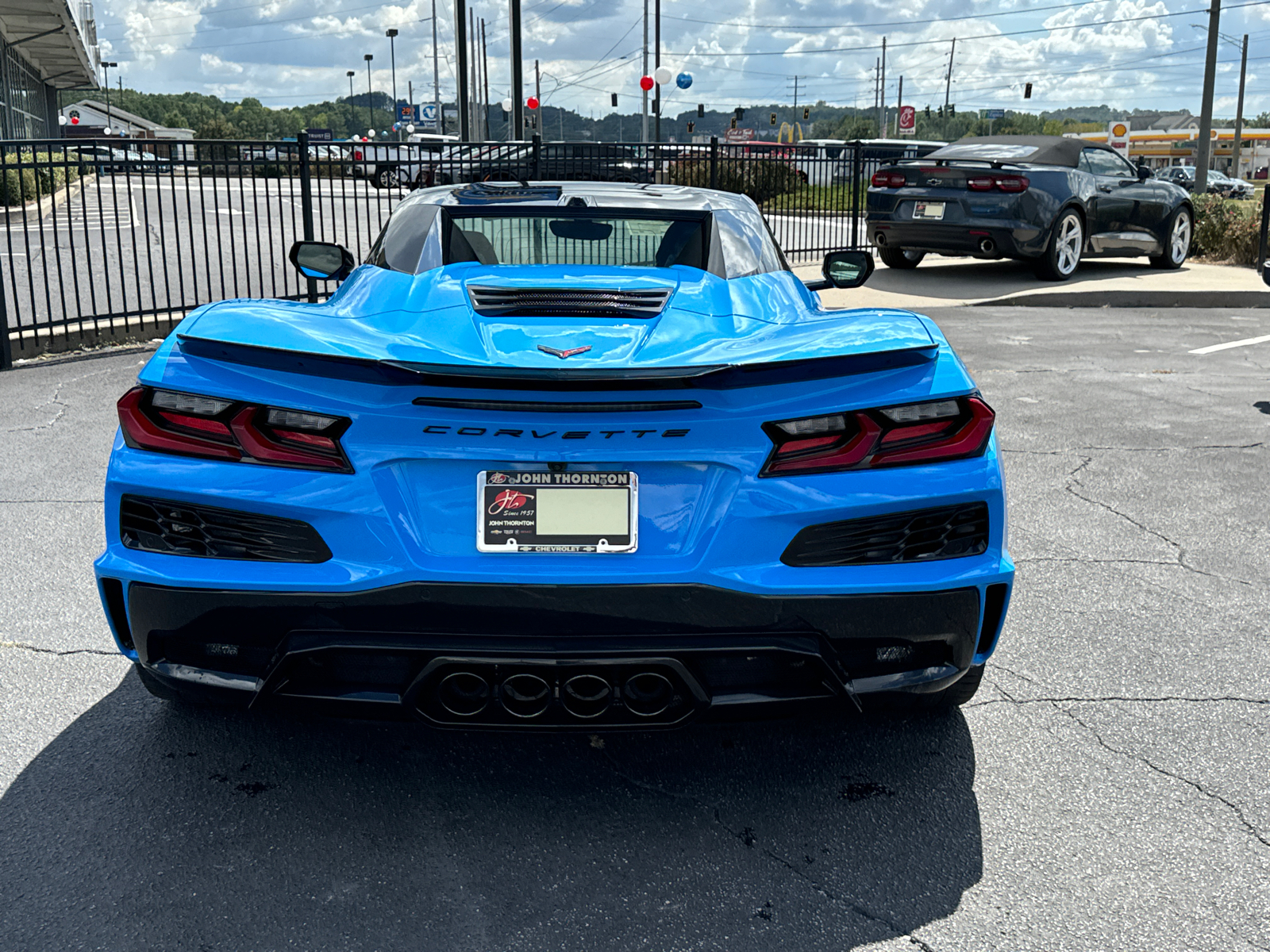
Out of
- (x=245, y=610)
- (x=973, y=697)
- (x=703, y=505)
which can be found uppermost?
(x=703, y=505)

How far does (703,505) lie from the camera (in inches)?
97.4

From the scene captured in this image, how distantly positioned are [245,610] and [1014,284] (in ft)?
42.3

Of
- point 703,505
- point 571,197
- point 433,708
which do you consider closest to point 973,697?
point 703,505

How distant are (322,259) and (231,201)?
10.2 meters

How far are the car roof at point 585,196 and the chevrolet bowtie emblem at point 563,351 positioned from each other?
4.76ft

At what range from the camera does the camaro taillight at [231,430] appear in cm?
251

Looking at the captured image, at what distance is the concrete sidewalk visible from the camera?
43.1 feet

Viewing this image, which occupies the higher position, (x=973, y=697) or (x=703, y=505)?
(x=703, y=505)

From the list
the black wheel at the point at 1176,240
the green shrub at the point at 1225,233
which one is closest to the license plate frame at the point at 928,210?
the black wheel at the point at 1176,240

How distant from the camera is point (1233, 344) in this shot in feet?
34.5

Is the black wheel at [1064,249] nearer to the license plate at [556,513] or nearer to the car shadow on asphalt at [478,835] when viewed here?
the car shadow on asphalt at [478,835]

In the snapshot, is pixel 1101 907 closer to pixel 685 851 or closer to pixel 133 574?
pixel 685 851

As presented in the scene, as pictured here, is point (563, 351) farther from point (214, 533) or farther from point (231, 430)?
point (214, 533)

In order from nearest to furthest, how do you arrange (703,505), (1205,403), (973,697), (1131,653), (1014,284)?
1. (703,505)
2. (973,697)
3. (1131,653)
4. (1205,403)
5. (1014,284)
